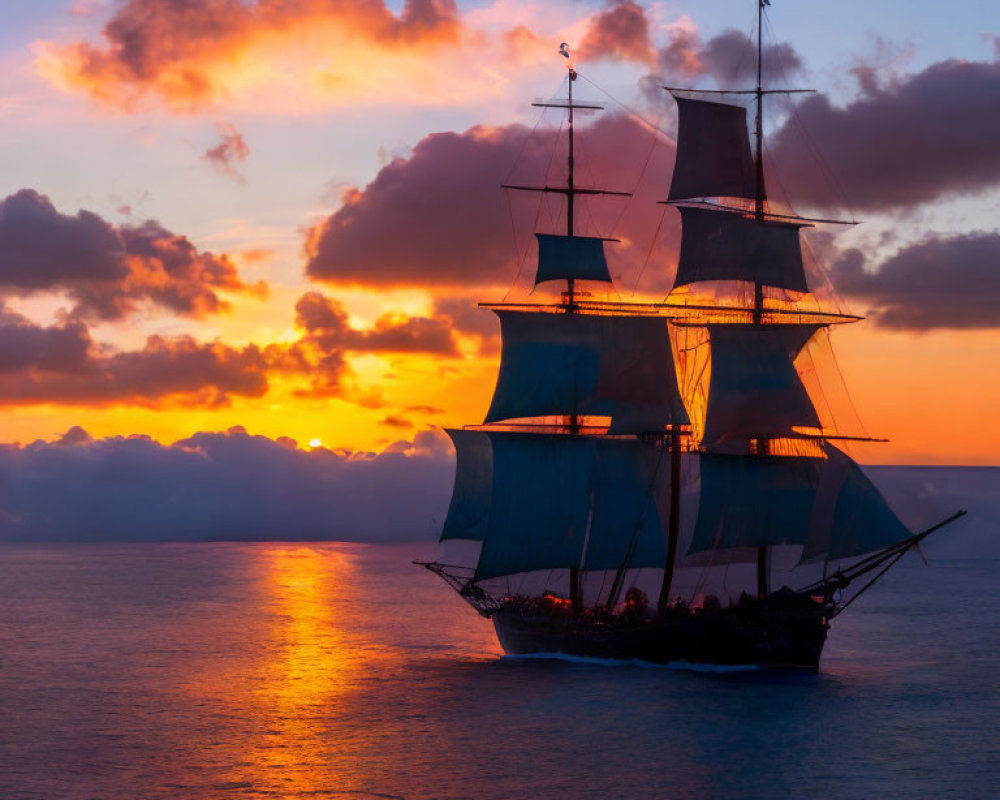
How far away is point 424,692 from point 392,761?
17.7 m

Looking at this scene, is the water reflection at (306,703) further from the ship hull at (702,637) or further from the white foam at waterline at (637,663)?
the ship hull at (702,637)

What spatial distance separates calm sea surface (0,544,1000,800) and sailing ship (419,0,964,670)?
3.27 m

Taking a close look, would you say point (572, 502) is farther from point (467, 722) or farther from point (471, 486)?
point (467, 722)

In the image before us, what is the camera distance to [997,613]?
452 ft

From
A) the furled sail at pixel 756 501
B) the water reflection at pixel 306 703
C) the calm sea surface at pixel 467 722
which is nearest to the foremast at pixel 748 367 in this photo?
the furled sail at pixel 756 501

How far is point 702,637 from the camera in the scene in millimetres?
73625

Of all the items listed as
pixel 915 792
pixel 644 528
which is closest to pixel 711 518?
pixel 644 528

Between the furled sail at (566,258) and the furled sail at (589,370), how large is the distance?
2.56 metres

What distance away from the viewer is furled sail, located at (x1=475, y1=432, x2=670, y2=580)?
7912cm

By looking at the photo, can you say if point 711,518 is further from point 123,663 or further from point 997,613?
point 997,613

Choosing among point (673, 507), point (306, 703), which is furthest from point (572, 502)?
point (306, 703)

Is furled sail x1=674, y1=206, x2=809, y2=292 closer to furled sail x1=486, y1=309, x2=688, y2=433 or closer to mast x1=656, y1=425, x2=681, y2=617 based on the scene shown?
furled sail x1=486, y1=309, x2=688, y2=433

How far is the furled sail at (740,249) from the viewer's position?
7669 centimetres

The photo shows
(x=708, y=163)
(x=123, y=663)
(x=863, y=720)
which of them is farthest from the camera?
(x=123, y=663)
